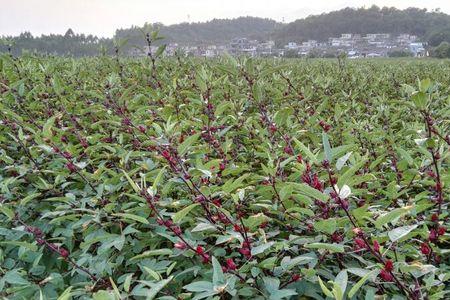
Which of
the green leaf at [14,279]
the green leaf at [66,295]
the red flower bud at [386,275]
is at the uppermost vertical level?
the green leaf at [66,295]

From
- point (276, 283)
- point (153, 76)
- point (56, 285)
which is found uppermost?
point (153, 76)

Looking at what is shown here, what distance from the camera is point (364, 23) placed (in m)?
76.5

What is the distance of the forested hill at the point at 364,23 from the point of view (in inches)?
2660

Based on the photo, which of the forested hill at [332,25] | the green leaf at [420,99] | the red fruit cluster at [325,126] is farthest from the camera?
the forested hill at [332,25]

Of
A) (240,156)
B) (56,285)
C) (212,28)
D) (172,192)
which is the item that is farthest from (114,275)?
(212,28)

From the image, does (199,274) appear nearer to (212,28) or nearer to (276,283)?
(276,283)

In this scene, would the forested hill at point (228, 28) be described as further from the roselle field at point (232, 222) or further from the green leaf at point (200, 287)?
the green leaf at point (200, 287)

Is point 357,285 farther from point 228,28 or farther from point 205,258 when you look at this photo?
point 228,28

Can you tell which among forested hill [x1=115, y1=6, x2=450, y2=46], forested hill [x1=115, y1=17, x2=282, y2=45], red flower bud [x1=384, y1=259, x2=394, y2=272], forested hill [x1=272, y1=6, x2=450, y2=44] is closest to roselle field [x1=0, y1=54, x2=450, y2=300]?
red flower bud [x1=384, y1=259, x2=394, y2=272]

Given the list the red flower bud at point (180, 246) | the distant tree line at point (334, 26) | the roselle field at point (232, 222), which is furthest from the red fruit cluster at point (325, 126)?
the distant tree line at point (334, 26)

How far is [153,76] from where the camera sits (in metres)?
4.93

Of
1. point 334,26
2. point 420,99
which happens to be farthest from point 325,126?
point 334,26

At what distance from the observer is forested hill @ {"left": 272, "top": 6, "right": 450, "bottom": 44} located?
2660 inches

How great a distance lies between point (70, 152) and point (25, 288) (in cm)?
89
